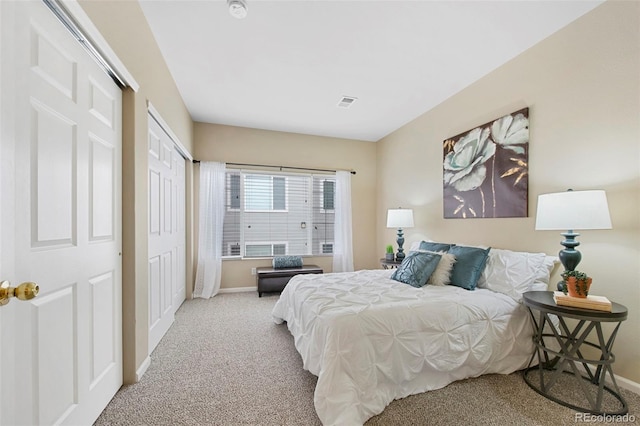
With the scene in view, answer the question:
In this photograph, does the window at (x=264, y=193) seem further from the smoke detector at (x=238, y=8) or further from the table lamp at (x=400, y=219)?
the smoke detector at (x=238, y=8)

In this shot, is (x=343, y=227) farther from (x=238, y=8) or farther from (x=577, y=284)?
(x=238, y=8)

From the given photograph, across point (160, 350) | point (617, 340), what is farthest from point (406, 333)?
point (160, 350)

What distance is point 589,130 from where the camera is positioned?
2062mm

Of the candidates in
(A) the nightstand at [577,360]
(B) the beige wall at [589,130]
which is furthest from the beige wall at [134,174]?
(B) the beige wall at [589,130]

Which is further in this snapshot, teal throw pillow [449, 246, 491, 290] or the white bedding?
teal throw pillow [449, 246, 491, 290]

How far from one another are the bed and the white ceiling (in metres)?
1.92

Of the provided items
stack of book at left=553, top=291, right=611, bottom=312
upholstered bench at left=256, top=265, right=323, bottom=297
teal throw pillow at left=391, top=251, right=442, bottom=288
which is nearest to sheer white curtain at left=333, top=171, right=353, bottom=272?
upholstered bench at left=256, top=265, right=323, bottom=297

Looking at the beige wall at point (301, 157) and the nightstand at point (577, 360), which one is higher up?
the beige wall at point (301, 157)

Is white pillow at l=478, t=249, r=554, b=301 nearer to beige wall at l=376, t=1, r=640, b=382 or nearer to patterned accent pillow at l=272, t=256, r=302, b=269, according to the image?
beige wall at l=376, t=1, r=640, b=382

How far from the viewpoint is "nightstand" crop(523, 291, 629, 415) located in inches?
63.8

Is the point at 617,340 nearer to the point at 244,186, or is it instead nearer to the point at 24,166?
the point at 24,166

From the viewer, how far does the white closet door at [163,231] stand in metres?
2.41

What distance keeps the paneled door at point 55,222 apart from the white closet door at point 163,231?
0.69m

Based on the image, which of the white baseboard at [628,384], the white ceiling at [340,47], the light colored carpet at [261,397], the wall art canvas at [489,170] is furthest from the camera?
the wall art canvas at [489,170]
